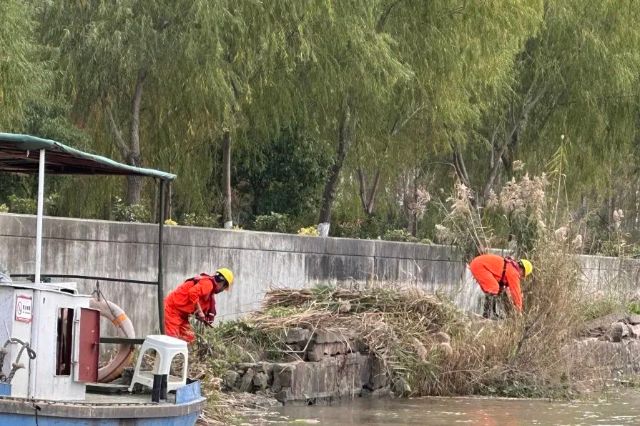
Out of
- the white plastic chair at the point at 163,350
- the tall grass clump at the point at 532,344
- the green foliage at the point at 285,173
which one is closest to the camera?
the white plastic chair at the point at 163,350

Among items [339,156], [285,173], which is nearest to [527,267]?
[339,156]

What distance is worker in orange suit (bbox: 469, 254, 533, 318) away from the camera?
18094mm

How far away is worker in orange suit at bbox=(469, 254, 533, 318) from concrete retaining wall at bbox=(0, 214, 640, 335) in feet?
3.47

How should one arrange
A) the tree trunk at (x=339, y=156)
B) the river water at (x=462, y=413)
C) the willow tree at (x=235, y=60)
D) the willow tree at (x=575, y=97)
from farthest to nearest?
the willow tree at (x=575, y=97) → the tree trunk at (x=339, y=156) → the willow tree at (x=235, y=60) → the river water at (x=462, y=413)

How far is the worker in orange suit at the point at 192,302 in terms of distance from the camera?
1477 cm

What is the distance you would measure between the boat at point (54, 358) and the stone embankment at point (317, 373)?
A: 4064mm

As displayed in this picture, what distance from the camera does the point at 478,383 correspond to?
1767cm

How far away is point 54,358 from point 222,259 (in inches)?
289

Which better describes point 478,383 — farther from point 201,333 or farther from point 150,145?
point 150,145

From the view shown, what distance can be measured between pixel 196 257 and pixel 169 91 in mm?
6837

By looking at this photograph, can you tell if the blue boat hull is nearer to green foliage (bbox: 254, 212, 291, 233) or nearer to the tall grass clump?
the tall grass clump

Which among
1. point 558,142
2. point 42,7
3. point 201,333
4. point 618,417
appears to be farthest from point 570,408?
point 558,142

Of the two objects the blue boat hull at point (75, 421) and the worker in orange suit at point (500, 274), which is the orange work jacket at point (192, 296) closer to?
the blue boat hull at point (75, 421)

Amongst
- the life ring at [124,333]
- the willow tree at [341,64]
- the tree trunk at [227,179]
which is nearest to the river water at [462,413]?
the life ring at [124,333]
